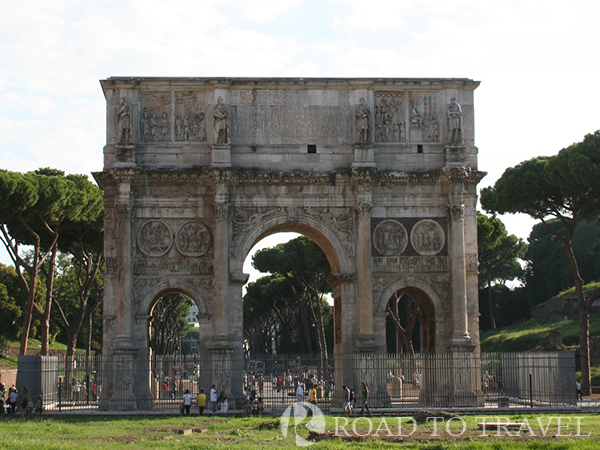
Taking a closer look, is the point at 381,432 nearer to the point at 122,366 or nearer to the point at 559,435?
the point at 559,435

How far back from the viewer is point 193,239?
26391 millimetres

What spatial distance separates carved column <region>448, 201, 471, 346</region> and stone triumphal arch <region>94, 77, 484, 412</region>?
5 centimetres

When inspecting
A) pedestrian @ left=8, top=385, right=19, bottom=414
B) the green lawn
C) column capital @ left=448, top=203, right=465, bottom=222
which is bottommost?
pedestrian @ left=8, top=385, right=19, bottom=414

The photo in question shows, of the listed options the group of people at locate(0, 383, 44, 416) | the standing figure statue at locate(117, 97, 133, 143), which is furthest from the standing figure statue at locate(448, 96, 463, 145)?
the group of people at locate(0, 383, 44, 416)

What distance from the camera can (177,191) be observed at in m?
26.5

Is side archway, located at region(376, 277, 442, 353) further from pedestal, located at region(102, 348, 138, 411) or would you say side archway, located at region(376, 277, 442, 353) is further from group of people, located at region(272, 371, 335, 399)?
pedestal, located at region(102, 348, 138, 411)

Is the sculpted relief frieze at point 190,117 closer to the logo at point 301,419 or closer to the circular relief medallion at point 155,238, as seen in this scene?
the circular relief medallion at point 155,238

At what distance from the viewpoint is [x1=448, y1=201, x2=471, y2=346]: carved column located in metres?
25.8

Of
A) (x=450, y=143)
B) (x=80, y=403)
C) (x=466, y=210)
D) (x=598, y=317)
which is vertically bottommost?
(x=80, y=403)

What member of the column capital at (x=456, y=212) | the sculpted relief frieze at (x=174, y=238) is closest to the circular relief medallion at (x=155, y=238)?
the sculpted relief frieze at (x=174, y=238)

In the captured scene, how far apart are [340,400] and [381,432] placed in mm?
7040

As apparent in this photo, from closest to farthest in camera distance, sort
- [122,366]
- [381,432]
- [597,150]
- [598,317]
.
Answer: [381,432] → [122,366] → [597,150] → [598,317]

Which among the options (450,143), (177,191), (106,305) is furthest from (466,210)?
(106,305)

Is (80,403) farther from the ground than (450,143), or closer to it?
closer to it
